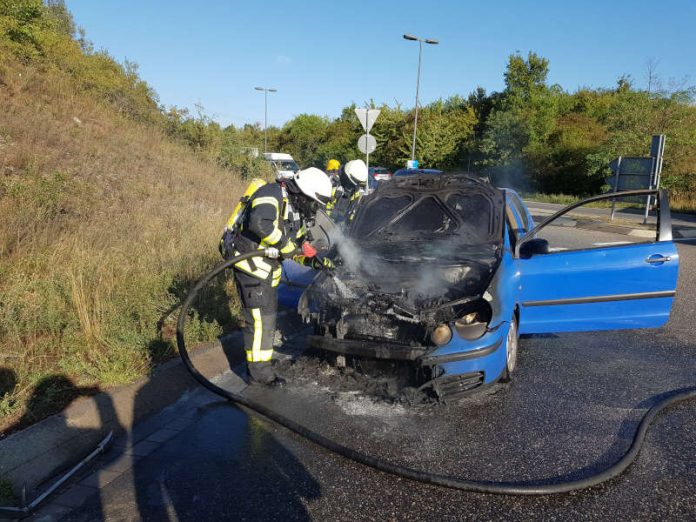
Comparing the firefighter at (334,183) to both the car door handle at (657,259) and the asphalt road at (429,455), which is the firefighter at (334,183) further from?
the car door handle at (657,259)

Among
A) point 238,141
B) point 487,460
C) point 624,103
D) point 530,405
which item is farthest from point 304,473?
point 624,103

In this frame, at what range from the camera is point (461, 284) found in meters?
4.21

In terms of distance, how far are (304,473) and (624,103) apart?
30.4 meters

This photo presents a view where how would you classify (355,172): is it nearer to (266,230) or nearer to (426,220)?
(426,220)

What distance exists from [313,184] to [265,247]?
66 cm

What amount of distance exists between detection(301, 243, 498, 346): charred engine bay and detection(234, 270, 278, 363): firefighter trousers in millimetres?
308

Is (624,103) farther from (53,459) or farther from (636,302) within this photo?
(53,459)

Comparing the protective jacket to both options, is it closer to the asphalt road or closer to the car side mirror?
the asphalt road

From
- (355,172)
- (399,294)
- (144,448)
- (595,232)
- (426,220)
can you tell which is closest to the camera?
(144,448)

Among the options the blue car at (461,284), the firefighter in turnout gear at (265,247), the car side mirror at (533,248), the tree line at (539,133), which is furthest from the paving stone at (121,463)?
the tree line at (539,133)

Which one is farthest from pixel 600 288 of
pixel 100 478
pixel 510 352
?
pixel 100 478

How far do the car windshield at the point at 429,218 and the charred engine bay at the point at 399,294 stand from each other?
33cm

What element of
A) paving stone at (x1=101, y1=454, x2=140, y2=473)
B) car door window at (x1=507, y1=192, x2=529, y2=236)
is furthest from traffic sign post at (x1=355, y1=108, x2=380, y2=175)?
paving stone at (x1=101, y1=454, x2=140, y2=473)

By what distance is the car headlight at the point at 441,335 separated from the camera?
3.64 metres
